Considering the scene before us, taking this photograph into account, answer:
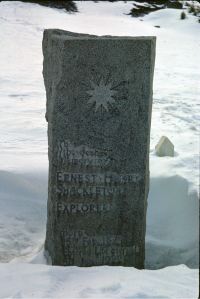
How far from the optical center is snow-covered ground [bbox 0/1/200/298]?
2.67 meters

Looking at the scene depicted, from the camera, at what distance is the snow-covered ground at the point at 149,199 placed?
2670mm

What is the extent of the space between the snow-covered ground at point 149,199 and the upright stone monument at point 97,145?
0.98 ft

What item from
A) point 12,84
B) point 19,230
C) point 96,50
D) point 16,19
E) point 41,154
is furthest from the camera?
point 16,19

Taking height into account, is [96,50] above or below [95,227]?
above

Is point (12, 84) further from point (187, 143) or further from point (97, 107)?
point (97, 107)

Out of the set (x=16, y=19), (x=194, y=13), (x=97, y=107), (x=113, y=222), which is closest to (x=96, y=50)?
(x=97, y=107)

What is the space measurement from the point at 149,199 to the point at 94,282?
55.1 inches

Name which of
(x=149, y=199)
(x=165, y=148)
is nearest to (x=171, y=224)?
(x=149, y=199)

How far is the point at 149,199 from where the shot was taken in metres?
4.01

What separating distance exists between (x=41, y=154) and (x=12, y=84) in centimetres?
320

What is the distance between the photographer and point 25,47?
10.2m

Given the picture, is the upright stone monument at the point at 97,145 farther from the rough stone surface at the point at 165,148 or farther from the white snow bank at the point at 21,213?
the rough stone surface at the point at 165,148

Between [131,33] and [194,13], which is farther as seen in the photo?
[194,13]

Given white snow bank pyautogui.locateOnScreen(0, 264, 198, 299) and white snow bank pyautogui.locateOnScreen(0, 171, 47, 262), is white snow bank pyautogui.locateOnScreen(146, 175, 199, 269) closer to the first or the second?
white snow bank pyautogui.locateOnScreen(0, 264, 198, 299)
